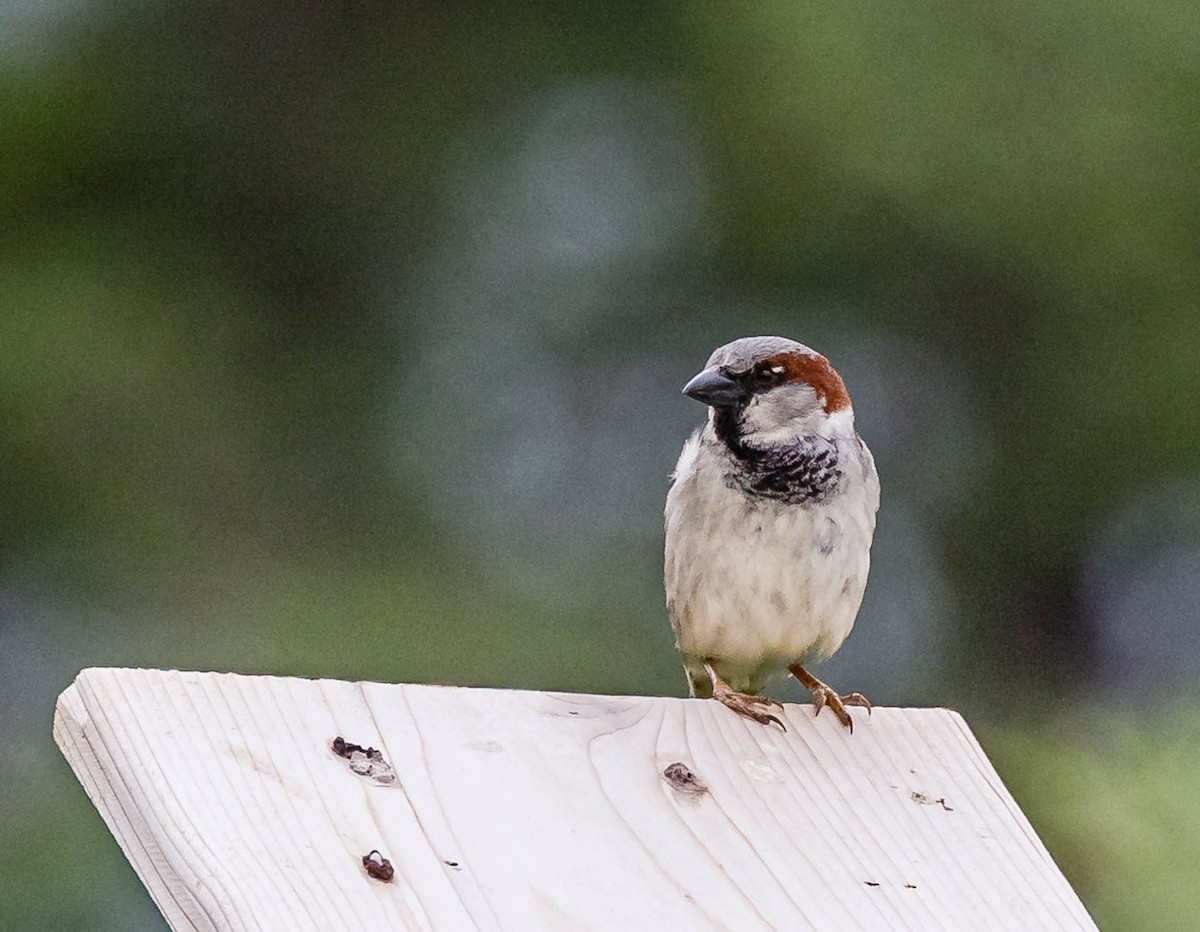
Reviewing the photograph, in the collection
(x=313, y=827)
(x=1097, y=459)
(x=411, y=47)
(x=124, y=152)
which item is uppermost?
(x=411, y=47)

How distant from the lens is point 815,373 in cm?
276

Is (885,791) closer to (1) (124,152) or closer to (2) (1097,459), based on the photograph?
(2) (1097,459)

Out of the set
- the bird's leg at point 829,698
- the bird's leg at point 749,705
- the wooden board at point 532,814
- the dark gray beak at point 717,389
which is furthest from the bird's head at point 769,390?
the wooden board at point 532,814

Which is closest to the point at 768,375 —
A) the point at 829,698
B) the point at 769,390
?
the point at 769,390

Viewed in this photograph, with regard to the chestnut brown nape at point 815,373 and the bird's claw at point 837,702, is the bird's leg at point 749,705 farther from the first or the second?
the chestnut brown nape at point 815,373

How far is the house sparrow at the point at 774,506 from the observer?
8.95ft

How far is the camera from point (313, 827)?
5.81 ft

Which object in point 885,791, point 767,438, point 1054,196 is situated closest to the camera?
point 885,791

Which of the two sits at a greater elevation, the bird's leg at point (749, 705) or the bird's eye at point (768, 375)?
the bird's eye at point (768, 375)

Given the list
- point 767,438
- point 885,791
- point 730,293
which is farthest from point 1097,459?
point 885,791

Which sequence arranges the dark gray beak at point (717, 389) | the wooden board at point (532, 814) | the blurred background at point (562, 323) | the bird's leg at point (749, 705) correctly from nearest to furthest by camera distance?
the wooden board at point (532, 814)
the bird's leg at point (749, 705)
the dark gray beak at point (717, 389)
the blurred background at point (562, 323)

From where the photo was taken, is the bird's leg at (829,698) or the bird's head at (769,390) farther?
the bird's head at (769,390)

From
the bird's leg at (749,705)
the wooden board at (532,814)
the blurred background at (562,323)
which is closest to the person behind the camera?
the wooden board at (532,814)

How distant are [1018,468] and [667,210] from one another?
118 centimetres
